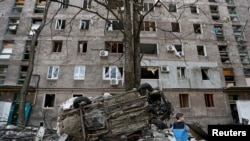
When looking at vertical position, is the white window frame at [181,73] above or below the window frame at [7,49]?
below

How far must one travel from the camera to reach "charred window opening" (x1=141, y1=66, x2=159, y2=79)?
1858 cm

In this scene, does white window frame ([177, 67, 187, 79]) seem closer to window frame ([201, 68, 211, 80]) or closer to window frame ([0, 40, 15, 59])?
window frame ([201, 68, 211, 80])

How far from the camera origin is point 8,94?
16.9 metres

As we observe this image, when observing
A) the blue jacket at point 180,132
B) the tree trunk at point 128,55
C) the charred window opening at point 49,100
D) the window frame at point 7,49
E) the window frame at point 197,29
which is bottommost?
the blue jacket at point 180,132

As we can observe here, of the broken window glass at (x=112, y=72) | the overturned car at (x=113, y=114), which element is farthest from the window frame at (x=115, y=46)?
the overturned car at (x=113, y=114)

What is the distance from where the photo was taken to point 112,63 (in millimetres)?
16531

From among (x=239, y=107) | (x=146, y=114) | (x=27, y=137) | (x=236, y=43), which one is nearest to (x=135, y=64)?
(x=146, y=114)

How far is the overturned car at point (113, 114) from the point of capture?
580 cm

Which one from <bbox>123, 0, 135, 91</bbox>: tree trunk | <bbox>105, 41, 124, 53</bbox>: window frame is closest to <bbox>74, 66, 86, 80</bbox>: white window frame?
<bbox>105, 41, 124, 53</bbox>: window frame

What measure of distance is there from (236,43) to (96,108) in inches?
822

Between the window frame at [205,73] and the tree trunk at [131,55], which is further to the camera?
the window frame at [205,73]

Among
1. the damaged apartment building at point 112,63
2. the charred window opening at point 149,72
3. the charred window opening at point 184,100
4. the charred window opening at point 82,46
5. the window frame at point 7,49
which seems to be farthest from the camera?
the charred window opening at point 82,46

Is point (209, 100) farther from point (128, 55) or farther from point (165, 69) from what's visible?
point (128, 55)

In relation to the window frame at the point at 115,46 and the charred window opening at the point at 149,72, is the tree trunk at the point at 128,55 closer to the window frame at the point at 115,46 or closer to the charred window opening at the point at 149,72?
the charred window opening at the point at 149,72
